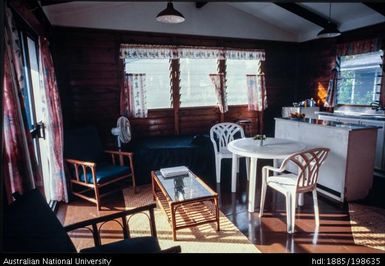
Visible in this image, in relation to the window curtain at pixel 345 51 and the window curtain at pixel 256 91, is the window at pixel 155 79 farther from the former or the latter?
the window curtain at pixel 345 51

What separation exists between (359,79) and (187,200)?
4.01 metres

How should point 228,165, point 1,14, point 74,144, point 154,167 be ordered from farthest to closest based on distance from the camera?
point 228,165
point 154,167
point 74,144
point 1,14

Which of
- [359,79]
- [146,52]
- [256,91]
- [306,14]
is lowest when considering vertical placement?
[256,91]

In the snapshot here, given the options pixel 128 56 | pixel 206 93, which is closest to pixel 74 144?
pixel 128 56

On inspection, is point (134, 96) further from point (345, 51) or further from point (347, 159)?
point (345, 51)

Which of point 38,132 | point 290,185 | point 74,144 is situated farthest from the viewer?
point 74,144

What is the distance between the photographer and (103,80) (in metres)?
3.96

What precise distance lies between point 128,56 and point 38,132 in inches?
78.3

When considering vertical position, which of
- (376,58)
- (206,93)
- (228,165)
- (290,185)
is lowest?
(228,165)

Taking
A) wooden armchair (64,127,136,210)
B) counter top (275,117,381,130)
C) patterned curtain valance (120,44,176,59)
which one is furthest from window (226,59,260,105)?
wooden armchair (64,127,136,210)

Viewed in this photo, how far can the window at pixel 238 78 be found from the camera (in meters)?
4.82

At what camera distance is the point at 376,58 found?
13.3ft

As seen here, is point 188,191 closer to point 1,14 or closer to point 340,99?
point 1,14

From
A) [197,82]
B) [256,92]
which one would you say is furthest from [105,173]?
[256,92]
